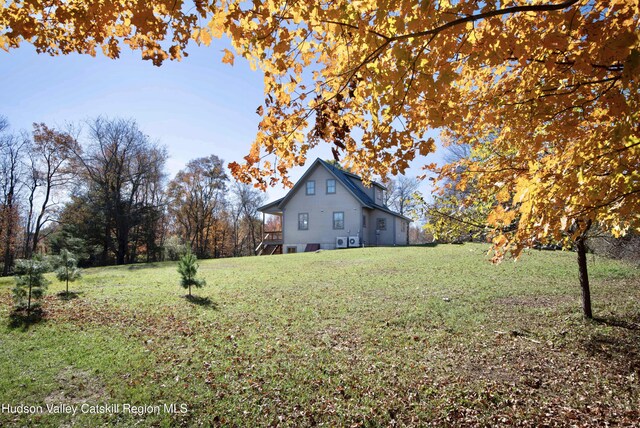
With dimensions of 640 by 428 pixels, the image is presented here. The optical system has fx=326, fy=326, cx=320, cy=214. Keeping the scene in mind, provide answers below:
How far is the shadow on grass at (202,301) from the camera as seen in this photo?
917cm

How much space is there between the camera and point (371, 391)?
4.51 meters

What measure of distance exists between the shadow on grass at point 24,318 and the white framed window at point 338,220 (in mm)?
19174

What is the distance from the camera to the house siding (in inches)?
985

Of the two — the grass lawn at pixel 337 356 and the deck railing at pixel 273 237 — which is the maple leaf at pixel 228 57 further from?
the deck railing at pixel 273 237

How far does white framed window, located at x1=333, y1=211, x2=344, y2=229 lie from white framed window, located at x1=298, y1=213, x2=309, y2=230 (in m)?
2.37

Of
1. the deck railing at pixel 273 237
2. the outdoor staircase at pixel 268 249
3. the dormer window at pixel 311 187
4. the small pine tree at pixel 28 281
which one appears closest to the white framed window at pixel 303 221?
the dormer window at pixel 311 187

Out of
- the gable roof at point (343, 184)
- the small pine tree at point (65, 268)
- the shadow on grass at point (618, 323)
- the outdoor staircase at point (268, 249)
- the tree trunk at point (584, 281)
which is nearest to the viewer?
the shadow on grass at point (618, 323)

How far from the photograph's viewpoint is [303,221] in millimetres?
26672

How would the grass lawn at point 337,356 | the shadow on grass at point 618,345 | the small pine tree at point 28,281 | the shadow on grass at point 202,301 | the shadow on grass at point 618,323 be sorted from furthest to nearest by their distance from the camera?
the shadow on grass at point 202,301 → the small pine tree at point 28,281 → the shadow on grass at point 618,323 → the shadow on grass at point 618,345 → the grass lawn at point 337,356

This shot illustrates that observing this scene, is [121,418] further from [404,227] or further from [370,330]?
[404,227]

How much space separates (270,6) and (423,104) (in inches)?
74.0

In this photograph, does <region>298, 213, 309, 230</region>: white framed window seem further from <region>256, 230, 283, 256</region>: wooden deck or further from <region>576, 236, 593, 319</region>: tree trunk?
<region>576, 236, 593, 319</region>: tree trunk

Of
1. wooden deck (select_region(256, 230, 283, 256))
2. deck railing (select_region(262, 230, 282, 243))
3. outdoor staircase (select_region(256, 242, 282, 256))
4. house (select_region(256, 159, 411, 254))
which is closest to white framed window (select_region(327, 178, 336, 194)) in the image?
house (select_region(256, 159, 411, 254))

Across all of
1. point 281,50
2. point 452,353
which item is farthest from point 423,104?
point 452,353
